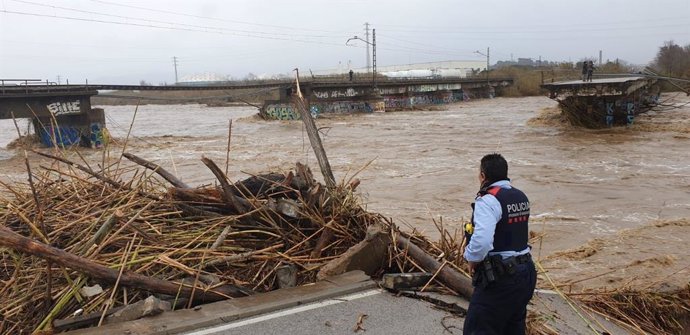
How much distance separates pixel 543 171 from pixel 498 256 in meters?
16.2

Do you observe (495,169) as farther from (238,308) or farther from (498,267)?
(238,308)

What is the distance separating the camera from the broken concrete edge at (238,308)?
3.93m

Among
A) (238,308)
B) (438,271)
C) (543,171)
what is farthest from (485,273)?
(543,171)

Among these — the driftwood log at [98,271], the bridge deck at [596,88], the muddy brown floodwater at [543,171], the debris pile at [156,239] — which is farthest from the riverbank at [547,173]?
the bridge deck at [596,88]

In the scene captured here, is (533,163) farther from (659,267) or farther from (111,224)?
(111,224)

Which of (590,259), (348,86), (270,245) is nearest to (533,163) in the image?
(590,259)

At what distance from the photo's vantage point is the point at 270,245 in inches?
208

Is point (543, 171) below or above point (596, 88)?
below

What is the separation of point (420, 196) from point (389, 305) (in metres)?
10.5

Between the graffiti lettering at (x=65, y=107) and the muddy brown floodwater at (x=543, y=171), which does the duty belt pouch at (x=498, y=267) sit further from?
the graffiti lettering at (x=65, y=107)

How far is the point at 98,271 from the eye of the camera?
4176 millimetres

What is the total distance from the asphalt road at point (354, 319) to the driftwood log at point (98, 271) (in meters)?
0.51

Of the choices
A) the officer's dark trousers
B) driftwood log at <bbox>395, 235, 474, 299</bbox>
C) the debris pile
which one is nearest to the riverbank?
the debris pile

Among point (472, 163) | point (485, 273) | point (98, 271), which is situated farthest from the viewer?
point (472, 163)
